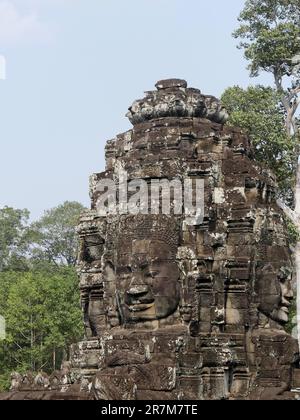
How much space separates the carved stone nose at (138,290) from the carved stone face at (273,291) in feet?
7.01

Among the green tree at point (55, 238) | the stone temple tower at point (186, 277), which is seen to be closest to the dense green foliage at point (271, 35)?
the stone temple tower at point (186, 277)

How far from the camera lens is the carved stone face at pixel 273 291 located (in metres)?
14.3

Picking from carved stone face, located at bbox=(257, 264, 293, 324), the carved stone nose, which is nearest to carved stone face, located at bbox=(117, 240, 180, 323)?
the carved stone nose

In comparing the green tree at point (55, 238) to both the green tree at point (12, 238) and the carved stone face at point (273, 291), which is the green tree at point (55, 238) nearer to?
the green tree at point (12, 238)

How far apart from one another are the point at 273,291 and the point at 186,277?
1708mm

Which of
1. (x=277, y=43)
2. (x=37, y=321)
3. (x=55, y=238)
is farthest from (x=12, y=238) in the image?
(x=277, y=43)

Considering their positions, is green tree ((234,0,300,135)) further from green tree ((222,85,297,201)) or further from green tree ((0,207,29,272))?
green tree ((0,207,29,272))

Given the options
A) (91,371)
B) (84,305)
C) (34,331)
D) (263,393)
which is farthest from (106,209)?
(34,331)

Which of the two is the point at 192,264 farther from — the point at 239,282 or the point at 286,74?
the point at 286,74

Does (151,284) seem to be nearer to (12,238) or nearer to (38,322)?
(38,322)

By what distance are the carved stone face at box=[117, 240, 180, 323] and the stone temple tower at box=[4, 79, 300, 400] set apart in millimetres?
15

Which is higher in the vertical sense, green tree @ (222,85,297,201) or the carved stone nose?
green tree @ (222,85,297,201)

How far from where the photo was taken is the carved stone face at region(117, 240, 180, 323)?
13234 millimetres

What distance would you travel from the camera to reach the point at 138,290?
13.2 metres
